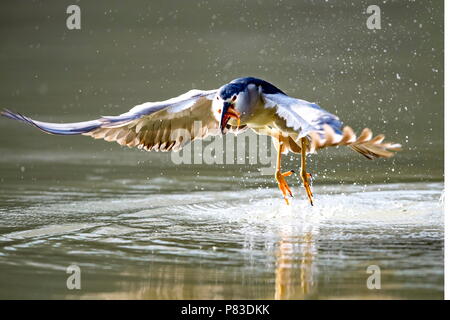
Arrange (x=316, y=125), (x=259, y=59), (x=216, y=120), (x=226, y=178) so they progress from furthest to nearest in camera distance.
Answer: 1. (x=259, y=59)
2. (x=226, y=178)
3. (x=216, y=120)
4. (x=316, y=125)

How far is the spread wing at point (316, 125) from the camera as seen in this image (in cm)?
486

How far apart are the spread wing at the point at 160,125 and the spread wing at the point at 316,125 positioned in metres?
0.62

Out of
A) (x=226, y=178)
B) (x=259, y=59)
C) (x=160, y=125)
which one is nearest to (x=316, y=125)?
(x=160, y=125)

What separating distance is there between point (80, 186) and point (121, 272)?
3376mm

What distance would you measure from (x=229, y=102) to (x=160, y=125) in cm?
68

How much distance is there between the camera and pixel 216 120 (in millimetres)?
6703
